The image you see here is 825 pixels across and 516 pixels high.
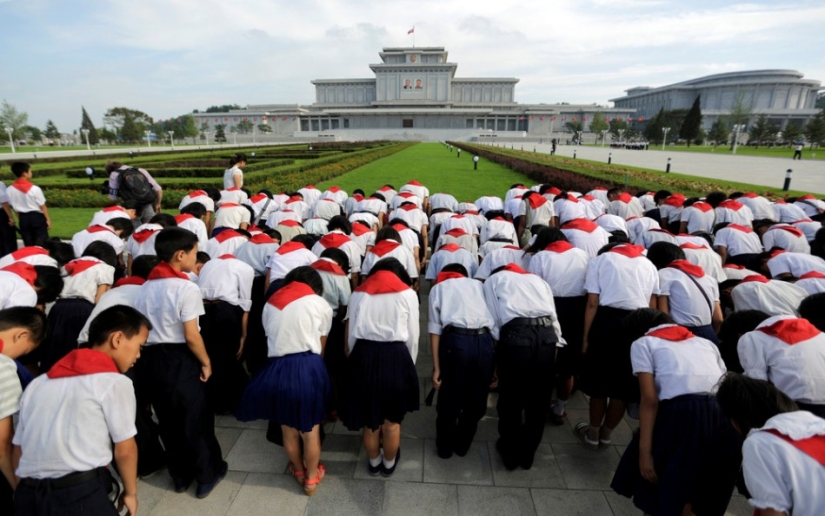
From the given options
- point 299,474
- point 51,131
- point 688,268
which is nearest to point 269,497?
point 299,474

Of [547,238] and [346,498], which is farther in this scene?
[547,238]

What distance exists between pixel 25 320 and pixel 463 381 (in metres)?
2.69

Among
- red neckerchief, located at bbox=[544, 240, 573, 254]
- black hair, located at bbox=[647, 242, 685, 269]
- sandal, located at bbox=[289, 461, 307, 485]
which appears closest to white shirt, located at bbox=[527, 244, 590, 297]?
red neckerchief, located at bbox=[544, 240, 573, 254]

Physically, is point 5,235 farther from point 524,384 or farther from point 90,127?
point 90,127

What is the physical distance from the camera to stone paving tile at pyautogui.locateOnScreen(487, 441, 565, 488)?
2990mm

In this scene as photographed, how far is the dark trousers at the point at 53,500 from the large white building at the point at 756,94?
89817 millimetres

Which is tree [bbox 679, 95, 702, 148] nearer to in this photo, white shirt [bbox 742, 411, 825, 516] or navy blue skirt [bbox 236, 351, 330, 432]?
white shirt [bbox 742, 411, 825, 516]

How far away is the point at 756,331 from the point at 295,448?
3.01m

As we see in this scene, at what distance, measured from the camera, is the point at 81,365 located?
1.93 m

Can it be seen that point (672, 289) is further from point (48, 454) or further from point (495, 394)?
point (48, 454)

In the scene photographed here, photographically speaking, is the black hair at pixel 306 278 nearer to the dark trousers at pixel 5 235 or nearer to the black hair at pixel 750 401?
the black hair at pixel 750 401

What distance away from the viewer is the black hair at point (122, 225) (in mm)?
5004

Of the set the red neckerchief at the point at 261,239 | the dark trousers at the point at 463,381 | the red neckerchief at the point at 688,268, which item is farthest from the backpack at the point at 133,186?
the red neckerchief at the point at 688,268

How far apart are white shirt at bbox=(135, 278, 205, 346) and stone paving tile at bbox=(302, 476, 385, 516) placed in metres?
1.38
